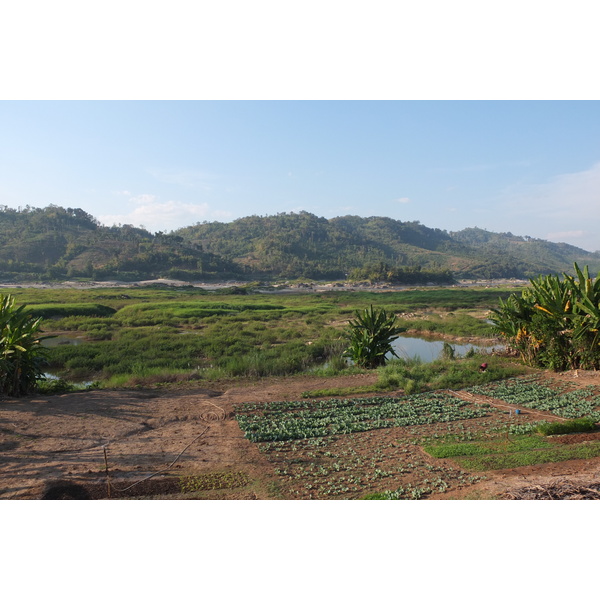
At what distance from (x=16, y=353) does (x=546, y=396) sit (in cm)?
1137

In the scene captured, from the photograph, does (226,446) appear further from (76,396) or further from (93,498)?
(76,396)

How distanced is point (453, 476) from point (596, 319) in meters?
7.16

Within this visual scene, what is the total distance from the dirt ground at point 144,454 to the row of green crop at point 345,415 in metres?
0.39

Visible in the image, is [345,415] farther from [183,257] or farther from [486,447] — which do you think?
[183,257]

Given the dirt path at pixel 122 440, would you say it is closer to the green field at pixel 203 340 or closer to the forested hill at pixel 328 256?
the green field at pixel 203 340

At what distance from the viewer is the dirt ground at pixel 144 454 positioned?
536 centimetres

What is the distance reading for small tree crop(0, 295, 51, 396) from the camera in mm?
9117

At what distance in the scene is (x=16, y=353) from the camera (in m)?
9.12

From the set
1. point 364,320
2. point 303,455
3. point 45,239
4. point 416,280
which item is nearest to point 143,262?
point 45,239

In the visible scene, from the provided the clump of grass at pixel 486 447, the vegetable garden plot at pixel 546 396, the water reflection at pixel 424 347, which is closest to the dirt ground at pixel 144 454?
the clump of grass at pixel 486 447

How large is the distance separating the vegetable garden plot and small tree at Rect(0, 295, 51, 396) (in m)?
10.0

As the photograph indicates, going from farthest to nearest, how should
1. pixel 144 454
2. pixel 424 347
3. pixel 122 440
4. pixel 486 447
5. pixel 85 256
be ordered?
pixel 85 256, pixel 424 347, pixel 122 440, pixel 486 447, pixel 144 454

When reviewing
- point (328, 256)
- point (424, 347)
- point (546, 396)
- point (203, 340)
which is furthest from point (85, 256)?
point (546, 396)

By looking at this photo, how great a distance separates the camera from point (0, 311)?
9484 mm
